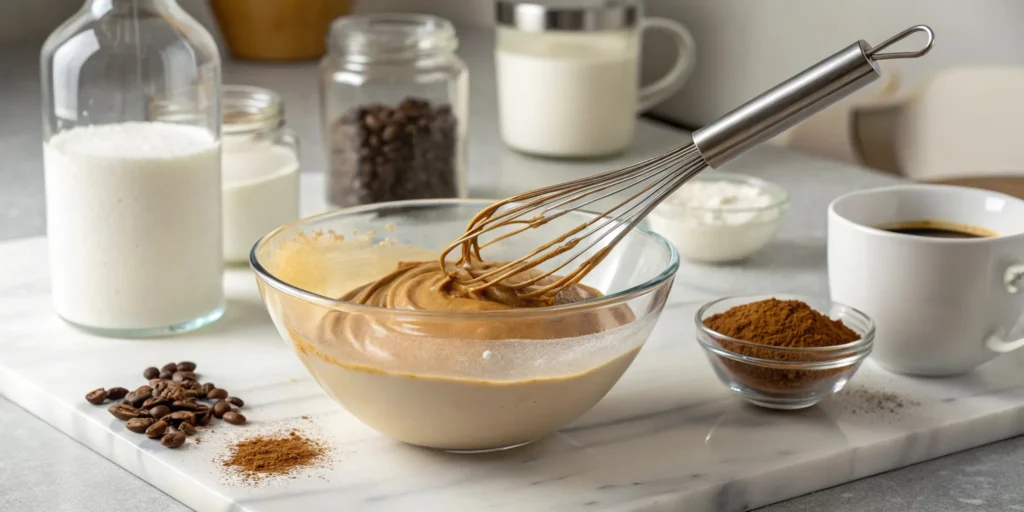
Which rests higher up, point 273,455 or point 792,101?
point 792,101

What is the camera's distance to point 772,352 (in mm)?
828

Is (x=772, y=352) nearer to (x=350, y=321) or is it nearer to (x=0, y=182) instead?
(x=350, y=321)

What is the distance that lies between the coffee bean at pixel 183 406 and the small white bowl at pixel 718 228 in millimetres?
529

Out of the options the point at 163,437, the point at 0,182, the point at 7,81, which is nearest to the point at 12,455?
the point at 163,437

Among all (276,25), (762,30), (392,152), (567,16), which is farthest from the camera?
(762,30)

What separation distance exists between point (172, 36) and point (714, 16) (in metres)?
1.85

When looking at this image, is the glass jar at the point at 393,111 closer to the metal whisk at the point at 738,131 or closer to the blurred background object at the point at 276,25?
the metal whisk at the point at 738,131

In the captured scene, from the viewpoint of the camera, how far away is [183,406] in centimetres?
83

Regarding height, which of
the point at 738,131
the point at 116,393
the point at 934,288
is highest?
the point at 738,131

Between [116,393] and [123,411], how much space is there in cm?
4

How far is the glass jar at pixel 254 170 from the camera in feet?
3.79

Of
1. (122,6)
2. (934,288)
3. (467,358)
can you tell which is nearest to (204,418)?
(467,358)

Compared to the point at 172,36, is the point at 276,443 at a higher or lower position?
lower

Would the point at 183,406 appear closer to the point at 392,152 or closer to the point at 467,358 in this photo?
the point at 467,358
